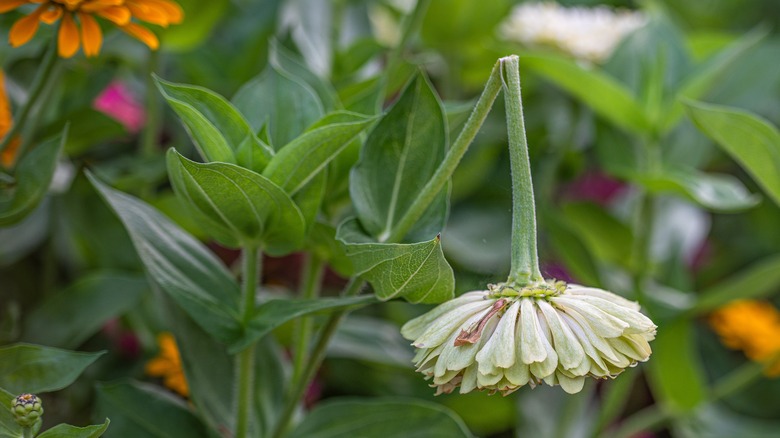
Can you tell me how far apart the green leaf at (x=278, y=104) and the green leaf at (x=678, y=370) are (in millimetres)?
439

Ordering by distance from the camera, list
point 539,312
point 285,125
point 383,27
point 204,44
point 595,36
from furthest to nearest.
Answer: point 383,27, point 595,36, point 204,44, point 285,125, point 539,312

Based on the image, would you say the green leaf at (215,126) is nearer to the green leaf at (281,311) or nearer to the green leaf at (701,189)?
the green leaf at (281,311)

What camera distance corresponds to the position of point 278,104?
1.80 feet

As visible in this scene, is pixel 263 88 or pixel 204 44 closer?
pixel 263 88

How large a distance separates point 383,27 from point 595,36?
0.28 m

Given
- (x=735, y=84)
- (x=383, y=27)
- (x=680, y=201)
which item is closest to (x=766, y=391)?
(x=680, y=201)

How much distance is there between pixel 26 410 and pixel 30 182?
0.65 feet

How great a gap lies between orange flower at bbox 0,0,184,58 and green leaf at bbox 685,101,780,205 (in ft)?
1.13

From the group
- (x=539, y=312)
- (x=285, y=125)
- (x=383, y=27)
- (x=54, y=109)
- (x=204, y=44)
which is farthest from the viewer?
(x=383, y=27)

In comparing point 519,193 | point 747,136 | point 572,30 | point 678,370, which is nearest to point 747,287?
point 678,370

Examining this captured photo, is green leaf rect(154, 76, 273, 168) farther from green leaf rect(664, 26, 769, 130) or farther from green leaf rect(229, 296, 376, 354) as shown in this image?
green leaf rect(664, 26, 769, 130)

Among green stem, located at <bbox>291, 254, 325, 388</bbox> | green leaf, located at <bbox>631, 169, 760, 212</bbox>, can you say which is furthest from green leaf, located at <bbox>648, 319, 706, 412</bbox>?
green stem, located at <bbox>291, 254, 325, 388</bbox>

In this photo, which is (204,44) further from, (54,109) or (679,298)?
(679,298)

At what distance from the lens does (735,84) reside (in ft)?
2.96
